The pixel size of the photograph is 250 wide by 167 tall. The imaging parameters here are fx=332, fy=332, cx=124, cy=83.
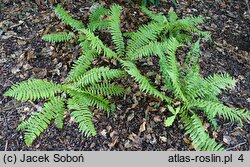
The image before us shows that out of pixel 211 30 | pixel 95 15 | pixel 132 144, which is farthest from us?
pixel 211 30

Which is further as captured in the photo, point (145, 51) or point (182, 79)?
point (145, 51)

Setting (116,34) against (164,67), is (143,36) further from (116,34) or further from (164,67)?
(164,67)

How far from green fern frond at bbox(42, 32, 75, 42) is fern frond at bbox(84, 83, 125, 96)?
Result: 1.04 meters

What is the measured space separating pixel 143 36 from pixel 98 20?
2.70 ft

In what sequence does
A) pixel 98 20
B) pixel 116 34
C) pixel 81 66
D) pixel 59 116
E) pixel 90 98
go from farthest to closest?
pixel 98 20, pixel 116 34, pixel 81 66, pixel 90 98, pixel 59 116

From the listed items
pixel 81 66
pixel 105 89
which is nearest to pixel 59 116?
pixel 105 89

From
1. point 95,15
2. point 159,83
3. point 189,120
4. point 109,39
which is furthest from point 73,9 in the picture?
point 189,120

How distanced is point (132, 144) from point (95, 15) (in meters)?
2.18

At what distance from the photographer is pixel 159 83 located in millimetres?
4418

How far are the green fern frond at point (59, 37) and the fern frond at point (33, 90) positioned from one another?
34.2 inches

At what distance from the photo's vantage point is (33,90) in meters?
3.92

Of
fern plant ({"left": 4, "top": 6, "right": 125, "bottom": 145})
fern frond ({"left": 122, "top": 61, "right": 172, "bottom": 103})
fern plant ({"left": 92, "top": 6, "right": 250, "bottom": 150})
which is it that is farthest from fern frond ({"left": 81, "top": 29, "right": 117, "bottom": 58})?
fern frond ({"left": 122, "top": 61, "right": 172, "bottom": 103})

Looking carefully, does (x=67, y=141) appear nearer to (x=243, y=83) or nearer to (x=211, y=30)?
(x=243, y=83)

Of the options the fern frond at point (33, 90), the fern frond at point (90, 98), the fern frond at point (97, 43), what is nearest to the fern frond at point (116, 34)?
the fern frond at point (97, 43)
